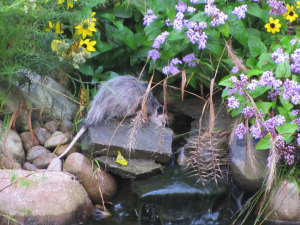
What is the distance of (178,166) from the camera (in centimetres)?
343

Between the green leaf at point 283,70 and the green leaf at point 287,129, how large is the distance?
40cm

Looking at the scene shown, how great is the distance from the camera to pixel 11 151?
125 inches

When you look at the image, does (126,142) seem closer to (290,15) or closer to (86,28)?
(86,28)

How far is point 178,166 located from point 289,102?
115cm

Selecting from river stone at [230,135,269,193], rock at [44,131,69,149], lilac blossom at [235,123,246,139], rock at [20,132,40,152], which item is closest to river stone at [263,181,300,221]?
river stone at [230,135,269,193]

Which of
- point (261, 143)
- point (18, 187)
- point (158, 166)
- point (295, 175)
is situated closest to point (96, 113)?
point (158, 166)

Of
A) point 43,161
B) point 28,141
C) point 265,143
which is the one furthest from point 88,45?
point 265,143

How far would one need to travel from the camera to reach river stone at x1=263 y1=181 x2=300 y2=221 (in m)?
3.00

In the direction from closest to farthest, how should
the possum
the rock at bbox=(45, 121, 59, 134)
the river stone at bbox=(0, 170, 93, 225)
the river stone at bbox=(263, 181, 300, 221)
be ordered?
the river stone at bbox=(0, 170, 93, 225), the river stone at bbox=(263, 181, 300, 221), the possum, the rock at bbox=(45, 121, 59, 134)

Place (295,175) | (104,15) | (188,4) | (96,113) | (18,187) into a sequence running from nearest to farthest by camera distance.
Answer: (18,187) → (295,175) → (188,4) → (96,113) → (104,15)

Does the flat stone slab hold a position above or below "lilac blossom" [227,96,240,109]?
below

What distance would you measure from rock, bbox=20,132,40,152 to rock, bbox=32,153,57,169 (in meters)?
0.19

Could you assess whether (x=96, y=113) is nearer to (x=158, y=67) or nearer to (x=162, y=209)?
(x=158, y=67)

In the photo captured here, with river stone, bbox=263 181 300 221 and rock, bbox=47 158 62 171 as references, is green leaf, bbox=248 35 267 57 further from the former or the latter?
rock, bbox=47 158 62 171
